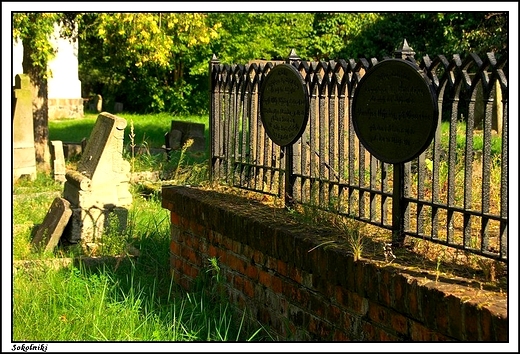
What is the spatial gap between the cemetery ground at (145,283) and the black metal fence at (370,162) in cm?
11

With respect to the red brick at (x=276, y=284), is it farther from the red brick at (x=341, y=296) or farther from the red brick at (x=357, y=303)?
the red brick at (x=357, y=303)

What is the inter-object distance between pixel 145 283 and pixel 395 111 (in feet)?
11.4

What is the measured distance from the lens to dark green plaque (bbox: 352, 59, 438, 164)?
4617mm

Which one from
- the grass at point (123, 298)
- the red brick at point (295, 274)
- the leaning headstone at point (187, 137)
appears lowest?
the grass at point (123, 298)

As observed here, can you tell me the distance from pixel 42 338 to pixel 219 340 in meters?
1.21

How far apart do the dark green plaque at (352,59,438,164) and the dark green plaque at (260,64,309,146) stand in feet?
2.59

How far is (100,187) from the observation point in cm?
978

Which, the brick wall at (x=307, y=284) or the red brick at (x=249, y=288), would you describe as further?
the red brick at (x=249, y=288)

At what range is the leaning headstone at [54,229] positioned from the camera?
9.27m

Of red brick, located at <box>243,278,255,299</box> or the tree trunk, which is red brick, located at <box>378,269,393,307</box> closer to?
red brick, located at <box>243,278,255,299</box>

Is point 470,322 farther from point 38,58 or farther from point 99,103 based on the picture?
point 99,103

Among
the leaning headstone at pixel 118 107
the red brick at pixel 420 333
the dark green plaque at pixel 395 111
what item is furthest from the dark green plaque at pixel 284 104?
the leaning headstone at pixel 118 107

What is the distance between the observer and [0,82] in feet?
24.9

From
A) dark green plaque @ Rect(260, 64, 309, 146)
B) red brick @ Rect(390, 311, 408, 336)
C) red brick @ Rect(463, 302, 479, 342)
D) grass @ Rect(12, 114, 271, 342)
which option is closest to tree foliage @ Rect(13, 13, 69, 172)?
grass @ Rect(12, 114, 271, 342)
